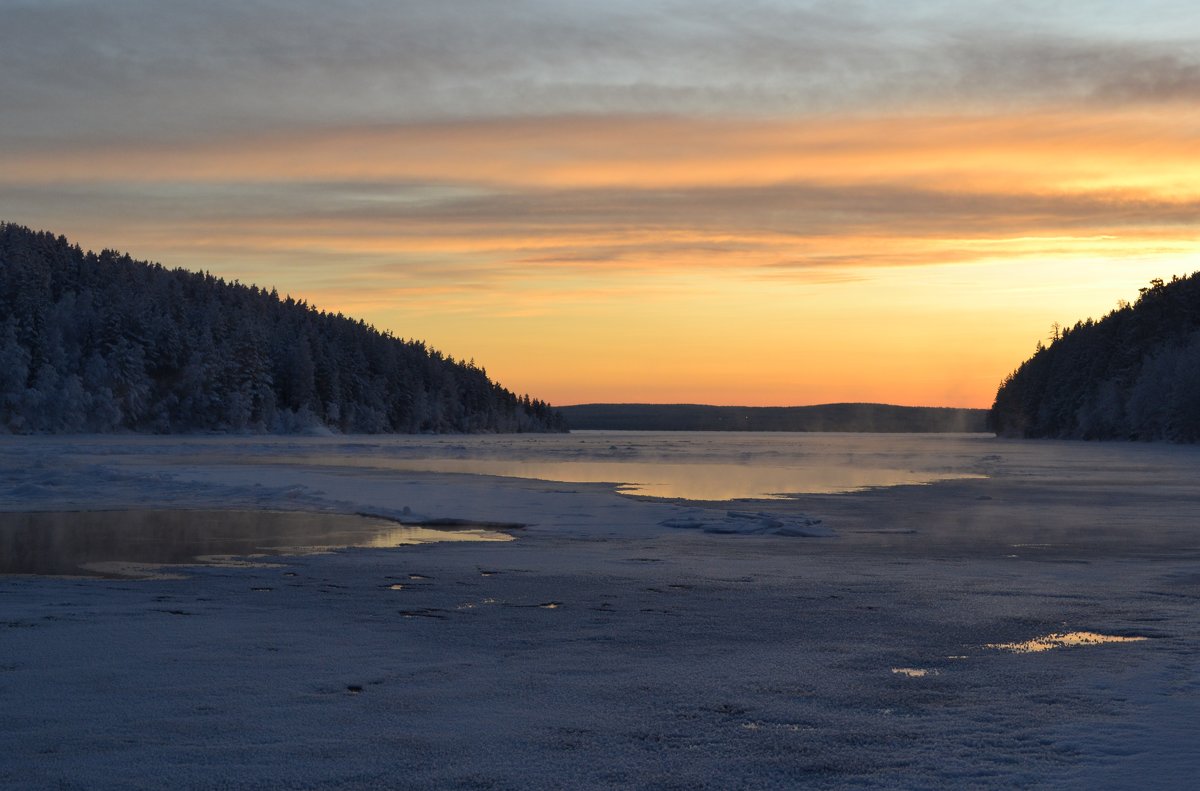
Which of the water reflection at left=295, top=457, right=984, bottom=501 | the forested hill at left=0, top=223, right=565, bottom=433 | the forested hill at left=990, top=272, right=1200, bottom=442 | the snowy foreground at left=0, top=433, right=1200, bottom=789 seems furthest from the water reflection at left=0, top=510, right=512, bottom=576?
the forested hill at left=990, top=272, right=1200, bottom=442

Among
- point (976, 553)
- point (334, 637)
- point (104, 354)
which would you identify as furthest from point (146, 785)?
point (104, 354)

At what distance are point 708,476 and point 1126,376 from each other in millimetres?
93109

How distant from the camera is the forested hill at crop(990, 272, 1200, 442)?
94750 mm

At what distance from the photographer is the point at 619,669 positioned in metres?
7.79

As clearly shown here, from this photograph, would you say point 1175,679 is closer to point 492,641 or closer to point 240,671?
point 492,641

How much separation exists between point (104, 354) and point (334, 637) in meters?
111

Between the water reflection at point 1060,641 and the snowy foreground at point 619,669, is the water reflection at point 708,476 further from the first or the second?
the water reflection at point 1060,641

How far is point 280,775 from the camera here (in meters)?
5.37

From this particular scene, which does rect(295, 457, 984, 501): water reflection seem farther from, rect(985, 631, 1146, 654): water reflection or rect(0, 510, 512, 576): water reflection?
rect(985, 631, 1146, 654): water reflection

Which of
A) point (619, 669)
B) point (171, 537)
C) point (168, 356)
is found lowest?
point (171, 537)

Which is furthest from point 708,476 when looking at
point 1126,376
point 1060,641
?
point 1126,376

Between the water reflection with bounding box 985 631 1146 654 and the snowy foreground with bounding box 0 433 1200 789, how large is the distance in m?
0.04

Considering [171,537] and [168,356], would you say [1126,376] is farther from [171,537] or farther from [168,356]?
[171,537]

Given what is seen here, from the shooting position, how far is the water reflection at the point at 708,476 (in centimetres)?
2874
